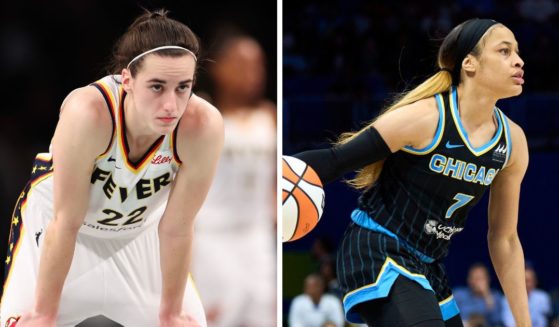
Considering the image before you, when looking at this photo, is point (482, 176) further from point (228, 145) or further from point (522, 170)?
point (228, 145)

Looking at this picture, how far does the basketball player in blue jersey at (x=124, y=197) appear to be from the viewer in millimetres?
2922

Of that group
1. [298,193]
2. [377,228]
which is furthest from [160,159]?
[377,228]

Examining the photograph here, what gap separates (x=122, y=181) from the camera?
3109mm

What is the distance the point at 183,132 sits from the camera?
121 inches

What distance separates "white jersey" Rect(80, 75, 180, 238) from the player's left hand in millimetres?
362

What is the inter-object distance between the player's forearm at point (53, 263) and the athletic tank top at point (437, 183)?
111cm

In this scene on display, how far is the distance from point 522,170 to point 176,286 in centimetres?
143

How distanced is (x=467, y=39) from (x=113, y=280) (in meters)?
1.64

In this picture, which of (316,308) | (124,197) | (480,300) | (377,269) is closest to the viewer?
(124,197)

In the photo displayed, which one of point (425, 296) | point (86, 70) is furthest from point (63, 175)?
point (425, 296)

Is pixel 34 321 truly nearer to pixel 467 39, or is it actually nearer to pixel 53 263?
pixel 53 263

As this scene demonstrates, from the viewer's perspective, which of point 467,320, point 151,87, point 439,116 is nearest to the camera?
point 151,87

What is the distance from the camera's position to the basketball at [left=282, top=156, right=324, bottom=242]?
3.33 metres

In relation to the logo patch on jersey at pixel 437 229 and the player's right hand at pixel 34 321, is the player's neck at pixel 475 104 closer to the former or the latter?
the logo patch on jersey at pixel 437 229
